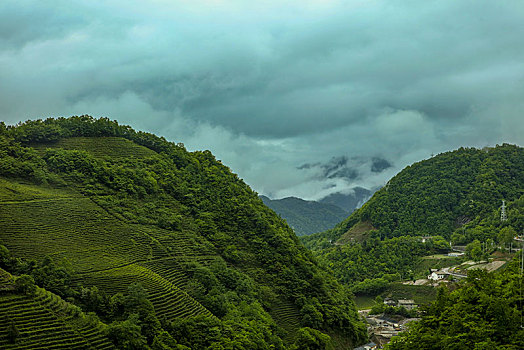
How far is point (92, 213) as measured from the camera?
136ft

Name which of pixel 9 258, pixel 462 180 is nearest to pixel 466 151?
pixel 462 180

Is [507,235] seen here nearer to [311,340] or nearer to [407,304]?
[407,304]

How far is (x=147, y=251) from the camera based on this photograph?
135 feet

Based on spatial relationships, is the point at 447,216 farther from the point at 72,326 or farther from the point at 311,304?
the point at 72,326

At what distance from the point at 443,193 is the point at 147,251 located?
80417 mm

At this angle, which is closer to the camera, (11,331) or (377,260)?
(11,331)

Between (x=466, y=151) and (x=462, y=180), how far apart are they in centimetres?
1562

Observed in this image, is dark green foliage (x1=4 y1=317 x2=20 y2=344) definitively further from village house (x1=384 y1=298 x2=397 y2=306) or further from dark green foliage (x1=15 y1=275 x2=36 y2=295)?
village house (x1=384 y1=298 x2=397 y2=306)

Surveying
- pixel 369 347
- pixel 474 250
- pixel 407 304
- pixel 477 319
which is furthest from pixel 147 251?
pixel 474 250

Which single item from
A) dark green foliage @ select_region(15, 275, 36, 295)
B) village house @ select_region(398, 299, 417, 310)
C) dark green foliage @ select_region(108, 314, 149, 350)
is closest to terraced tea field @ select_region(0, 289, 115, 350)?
dark green foliage @ select_region(15, 275, 36, 295)

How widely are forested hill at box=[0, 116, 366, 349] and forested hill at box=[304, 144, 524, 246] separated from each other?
48069 mm

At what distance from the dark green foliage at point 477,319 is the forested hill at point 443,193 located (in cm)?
6266

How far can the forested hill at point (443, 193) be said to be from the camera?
3910 inches

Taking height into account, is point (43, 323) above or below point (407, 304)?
above
